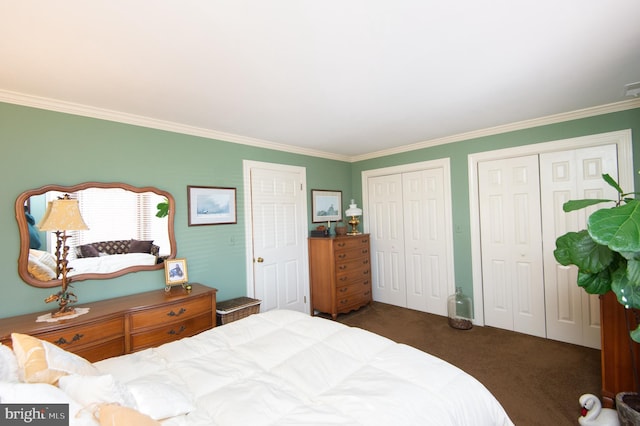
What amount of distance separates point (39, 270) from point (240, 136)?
84.2 inches

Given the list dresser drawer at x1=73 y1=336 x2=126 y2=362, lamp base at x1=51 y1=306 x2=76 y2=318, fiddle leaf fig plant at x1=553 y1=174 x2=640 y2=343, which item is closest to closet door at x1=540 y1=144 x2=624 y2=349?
fiddle leaf fig plant at x1=553 y1=174 x2=640 y2=343

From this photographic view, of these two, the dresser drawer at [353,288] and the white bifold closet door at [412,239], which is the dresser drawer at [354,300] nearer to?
the dresser drawer at [353,288]

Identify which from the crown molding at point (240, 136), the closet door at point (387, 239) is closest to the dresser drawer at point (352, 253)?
the closet door at point (387, 239)

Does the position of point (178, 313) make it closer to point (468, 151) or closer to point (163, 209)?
point (163, 209)

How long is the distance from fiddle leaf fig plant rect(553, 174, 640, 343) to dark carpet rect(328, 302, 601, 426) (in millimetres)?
955

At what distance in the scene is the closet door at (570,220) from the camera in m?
2.82

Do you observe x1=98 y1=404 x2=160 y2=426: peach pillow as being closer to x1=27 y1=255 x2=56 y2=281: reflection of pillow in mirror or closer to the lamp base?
the lamp base

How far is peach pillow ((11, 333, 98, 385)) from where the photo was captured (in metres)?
1.01

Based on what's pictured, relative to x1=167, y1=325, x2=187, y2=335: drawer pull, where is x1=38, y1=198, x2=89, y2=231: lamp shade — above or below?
above

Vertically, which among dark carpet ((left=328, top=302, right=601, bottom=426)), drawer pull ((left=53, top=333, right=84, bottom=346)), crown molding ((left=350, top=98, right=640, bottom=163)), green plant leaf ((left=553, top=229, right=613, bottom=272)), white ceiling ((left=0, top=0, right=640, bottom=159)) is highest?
white ceiling ((left=0, top=0, right=640, bottom=159))

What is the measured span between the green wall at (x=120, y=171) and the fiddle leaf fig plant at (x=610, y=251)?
2956 millimetres

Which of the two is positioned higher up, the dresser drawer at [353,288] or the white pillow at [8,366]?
the white pillow at [8,366]

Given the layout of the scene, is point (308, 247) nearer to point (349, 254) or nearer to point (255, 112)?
point (349, 254)

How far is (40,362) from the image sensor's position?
3.43 ft
